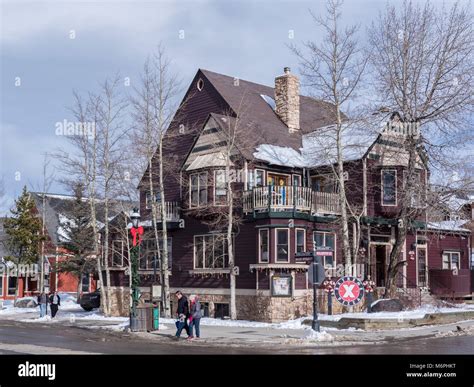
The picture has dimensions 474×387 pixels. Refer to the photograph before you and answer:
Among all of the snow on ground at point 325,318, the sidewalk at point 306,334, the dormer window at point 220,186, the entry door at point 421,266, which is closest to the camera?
the sidewalk at point 306,334

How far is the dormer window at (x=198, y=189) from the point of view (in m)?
34.8

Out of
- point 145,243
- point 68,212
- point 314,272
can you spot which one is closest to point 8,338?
point 314,272

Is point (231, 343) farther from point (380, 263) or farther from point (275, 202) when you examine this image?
point (380, 263)

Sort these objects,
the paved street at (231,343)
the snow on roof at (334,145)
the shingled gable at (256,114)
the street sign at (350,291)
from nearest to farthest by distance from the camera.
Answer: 1. the paved street at (231,343)
2. the street sign at (350,291)
3. the snow on roof at (334,145)
4. the shingled gable at (256,114)

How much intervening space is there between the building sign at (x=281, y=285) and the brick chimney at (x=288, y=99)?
10.3m

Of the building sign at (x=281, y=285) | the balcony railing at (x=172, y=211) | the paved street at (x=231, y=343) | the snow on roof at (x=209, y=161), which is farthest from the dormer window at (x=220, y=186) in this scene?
the paved street at (x=231, y=343)

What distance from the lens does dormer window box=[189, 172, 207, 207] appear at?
34750 mm

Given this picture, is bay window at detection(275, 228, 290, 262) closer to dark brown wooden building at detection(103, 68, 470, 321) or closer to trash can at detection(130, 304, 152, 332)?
dark brown wooden building at detection(103, 68, 470, 321)

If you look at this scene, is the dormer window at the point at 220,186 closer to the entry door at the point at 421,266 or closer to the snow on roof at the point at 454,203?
the snow on roof at the point at 454,203

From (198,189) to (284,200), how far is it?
17.2ft

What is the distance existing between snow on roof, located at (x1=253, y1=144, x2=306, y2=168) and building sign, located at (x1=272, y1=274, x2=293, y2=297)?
6093 millimetres

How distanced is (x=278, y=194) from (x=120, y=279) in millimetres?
13734

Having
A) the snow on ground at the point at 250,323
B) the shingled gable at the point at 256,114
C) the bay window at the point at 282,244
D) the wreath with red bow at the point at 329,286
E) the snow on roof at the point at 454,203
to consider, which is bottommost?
the snow on ground at the point at 250,323

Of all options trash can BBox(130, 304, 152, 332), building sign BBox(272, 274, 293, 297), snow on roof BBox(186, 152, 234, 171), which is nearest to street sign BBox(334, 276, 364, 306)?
building sign BBox(272, 274, 293, 297)
